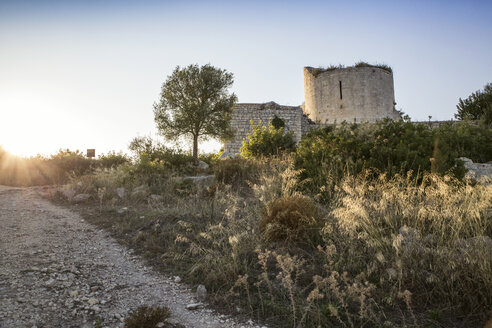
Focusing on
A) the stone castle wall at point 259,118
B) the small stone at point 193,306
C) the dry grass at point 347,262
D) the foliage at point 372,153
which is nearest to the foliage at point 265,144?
the stone castle wall at point 259,118

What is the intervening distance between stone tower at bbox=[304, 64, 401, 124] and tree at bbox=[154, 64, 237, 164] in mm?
8942

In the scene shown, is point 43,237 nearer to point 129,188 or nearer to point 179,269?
point 179,269

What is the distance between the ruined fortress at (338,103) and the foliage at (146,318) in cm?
1589

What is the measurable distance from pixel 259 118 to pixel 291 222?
1491 centimetres

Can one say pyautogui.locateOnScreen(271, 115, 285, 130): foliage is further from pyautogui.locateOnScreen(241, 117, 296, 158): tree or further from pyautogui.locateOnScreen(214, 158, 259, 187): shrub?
pyautogui.locateOnScreen(214, 158, 259, 187): shrub

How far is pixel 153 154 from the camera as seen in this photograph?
11.5m

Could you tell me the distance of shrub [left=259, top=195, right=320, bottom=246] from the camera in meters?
4.10

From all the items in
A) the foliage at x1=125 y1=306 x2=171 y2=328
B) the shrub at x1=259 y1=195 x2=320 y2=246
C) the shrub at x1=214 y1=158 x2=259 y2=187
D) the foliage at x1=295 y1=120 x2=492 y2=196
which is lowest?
the foliage at x1=125 y1=306 x2=171 y2=328

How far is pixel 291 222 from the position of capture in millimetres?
4203

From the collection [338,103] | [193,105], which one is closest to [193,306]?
[193,105]

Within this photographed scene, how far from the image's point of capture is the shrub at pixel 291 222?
13.4 ft

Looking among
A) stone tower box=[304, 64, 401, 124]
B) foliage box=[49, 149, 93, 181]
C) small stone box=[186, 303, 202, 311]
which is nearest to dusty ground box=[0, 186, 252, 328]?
small stone box=[186, 303, 202, 311]

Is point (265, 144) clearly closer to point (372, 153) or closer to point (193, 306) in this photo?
point (372, 153)

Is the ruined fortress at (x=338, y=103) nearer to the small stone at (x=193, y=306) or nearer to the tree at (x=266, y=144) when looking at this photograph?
the tree at (x=266, y=144)
